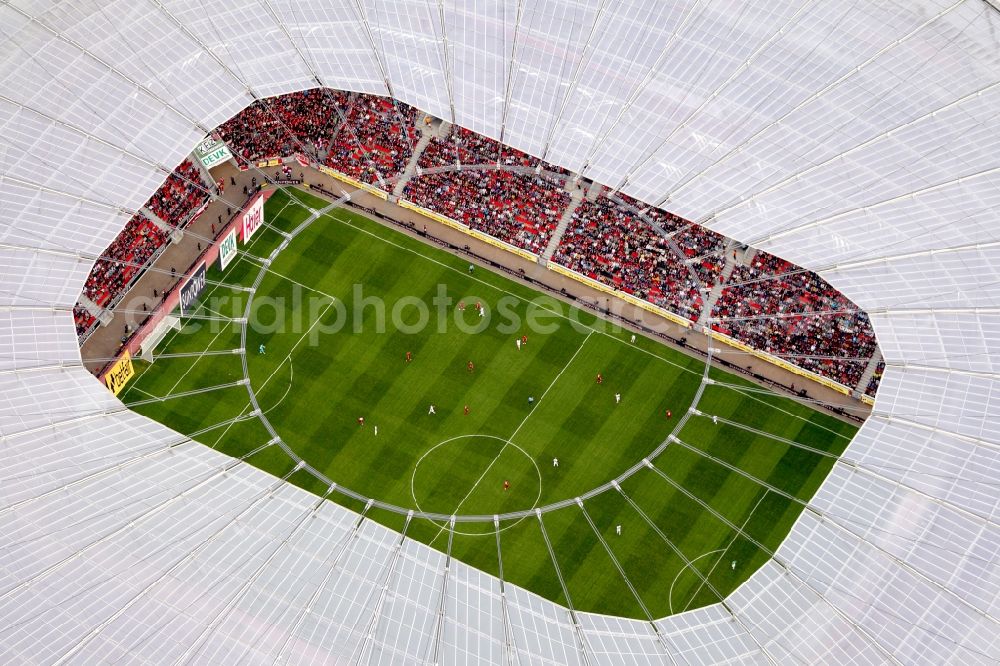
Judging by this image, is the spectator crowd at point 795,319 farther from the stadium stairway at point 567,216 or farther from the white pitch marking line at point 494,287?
the stadium stairway at point 567,216

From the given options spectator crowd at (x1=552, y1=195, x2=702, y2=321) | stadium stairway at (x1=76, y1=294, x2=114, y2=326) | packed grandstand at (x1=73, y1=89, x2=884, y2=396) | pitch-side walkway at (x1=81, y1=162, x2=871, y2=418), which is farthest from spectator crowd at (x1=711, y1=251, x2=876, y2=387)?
stadium stairway at (x1=76, y1=294, x2=114, y2=326)

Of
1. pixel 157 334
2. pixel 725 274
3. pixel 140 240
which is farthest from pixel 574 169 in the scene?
pixel 140 240

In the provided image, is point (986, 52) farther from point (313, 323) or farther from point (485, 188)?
point (313, 323)

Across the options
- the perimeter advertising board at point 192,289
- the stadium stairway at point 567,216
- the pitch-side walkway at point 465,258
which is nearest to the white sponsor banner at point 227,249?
the perimeter advertising board at point 192,289

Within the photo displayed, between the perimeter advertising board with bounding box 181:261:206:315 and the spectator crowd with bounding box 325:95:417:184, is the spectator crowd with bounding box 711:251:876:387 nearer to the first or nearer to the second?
the spectator crowd with bounding box 325:95:417:184

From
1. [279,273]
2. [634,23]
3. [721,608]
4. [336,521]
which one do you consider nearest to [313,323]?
[279,273]

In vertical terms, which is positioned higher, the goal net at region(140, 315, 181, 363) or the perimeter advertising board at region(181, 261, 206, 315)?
the perimeter advertising board at region(181, 261, 206, 315)
